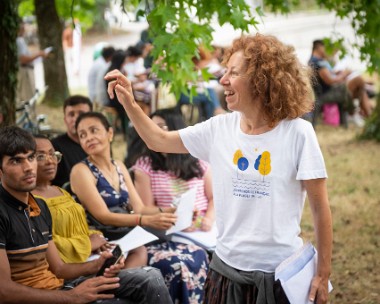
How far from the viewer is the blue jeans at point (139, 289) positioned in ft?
12.6

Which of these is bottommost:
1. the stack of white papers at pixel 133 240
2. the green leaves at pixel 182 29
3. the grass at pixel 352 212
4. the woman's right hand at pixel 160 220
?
the grass at pixel 352 212

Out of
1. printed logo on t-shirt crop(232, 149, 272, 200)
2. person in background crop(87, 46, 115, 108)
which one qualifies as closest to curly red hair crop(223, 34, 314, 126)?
printed logo on t-shirt crop(232, 149, 272, 200)

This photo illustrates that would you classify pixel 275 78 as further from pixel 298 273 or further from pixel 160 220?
pixel 160 220

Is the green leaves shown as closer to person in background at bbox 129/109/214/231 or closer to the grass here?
person in background at bbox 129/109/214/231

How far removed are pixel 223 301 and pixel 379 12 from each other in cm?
353

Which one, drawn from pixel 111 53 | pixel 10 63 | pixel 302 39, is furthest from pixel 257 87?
pixel 302 39

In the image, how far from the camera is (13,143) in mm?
3502

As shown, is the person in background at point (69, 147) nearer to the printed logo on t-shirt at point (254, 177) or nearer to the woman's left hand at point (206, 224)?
the woman's left hand at point (206, 224)

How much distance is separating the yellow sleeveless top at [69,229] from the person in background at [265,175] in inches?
50.5

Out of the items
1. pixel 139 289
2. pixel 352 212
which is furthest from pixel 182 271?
pixel 352 212

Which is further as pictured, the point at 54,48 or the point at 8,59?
the point at 54,48

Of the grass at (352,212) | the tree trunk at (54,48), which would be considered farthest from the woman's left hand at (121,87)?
the tree trunk at (54,48)

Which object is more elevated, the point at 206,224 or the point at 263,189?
the point at 263,189

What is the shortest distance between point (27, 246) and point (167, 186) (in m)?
1.86
